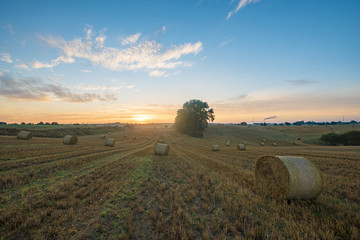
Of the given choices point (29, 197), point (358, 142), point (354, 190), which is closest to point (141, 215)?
point (29, 197)

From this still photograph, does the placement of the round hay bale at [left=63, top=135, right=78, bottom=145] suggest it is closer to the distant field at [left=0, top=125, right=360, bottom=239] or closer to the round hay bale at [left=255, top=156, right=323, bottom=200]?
the distant field at [left=0, top=125, right=360, bottom=239]

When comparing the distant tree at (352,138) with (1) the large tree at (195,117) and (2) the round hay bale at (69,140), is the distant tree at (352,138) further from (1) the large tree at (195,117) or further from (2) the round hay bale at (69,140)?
(2) the round hay bale at (69,140)

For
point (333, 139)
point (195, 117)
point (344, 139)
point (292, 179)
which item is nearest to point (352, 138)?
point (344, 139)

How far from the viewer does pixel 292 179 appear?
5652mm

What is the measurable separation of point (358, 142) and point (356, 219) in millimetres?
57169

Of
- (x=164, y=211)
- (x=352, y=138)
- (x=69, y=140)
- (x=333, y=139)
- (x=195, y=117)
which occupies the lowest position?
(x=333, y=139)

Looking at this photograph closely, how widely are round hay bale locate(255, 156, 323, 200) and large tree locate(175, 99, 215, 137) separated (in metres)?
52.9

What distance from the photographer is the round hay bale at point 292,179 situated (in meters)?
5.61

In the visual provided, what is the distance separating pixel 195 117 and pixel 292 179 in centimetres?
5467

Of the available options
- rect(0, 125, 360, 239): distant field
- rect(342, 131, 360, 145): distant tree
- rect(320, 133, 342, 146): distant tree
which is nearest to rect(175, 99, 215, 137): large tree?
rect(320, 133, 342, 146): distant tree

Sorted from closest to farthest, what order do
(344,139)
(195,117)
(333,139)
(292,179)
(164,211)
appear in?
(164,211) < (292,179) < (344,139) < (333,139) < (195,117)

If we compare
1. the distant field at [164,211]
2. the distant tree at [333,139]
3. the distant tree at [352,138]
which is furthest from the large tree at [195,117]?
the distant field at [164,211]

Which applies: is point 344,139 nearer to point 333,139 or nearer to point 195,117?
point 333,139

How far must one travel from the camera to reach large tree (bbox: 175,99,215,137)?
197ft
